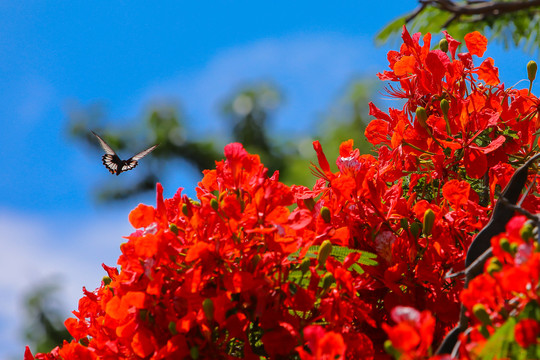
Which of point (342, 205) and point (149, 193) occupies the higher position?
point (149, 193)

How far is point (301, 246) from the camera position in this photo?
1216 mm

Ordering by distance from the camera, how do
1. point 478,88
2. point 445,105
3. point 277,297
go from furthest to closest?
point 478,88
point 445,105
point 277,297

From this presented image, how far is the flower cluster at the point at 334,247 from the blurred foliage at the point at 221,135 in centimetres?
1359

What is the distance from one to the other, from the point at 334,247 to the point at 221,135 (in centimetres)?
1597

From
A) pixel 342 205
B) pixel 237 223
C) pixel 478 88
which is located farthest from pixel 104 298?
pixel 478 88

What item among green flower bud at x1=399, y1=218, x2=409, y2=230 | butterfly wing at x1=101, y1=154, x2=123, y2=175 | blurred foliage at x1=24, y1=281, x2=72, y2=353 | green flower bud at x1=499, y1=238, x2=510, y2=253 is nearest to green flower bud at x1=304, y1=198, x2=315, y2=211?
green flower bud at x1=399, y1=218, x2=409, y2=230

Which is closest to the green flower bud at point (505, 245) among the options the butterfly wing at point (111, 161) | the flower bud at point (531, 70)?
the flower bud at point (531, 70)

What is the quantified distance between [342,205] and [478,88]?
1.58 feet

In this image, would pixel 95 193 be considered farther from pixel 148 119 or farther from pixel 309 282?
pixel 309 282

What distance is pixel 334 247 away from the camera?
1245 mm

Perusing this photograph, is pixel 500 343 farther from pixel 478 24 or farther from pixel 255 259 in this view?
pixel 478 24

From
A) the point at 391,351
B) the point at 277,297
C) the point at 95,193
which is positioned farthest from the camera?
the point at 95,193

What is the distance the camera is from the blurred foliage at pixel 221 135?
15.9 meters

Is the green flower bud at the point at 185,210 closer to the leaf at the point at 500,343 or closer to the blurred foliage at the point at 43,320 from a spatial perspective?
the leaf at the point at 500,343
